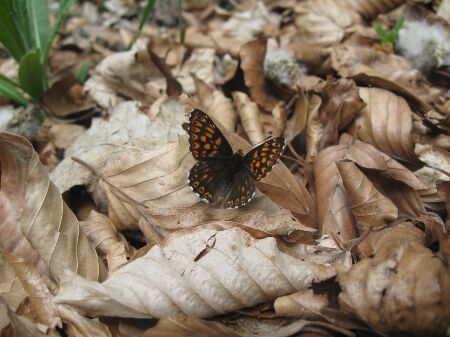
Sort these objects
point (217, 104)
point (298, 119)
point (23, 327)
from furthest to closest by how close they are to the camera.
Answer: point (217, 104), point (298, 119), point (23, 327)

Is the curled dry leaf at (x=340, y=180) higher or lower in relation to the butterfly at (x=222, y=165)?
lower

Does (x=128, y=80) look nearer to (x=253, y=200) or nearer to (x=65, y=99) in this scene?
(x=65, y=99)

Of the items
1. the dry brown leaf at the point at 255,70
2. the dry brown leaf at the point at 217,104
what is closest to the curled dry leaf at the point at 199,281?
the dry brown leaf at the point at 217,104

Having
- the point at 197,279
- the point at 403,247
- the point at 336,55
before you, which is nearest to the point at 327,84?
the point at 336,55

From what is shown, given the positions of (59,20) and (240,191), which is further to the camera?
(59,20)

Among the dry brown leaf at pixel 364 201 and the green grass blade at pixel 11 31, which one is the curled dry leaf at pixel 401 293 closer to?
the dry brown leaf at pixel 364 201

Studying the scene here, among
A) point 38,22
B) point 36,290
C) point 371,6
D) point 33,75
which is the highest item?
point 38,22

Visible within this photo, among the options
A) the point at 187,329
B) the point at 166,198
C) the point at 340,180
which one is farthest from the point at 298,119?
the point at 187,329

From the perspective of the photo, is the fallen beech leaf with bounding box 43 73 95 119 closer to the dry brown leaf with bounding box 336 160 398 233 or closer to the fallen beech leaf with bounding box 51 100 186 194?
the fallen beech leaf with bounding box 51 100 186 194
